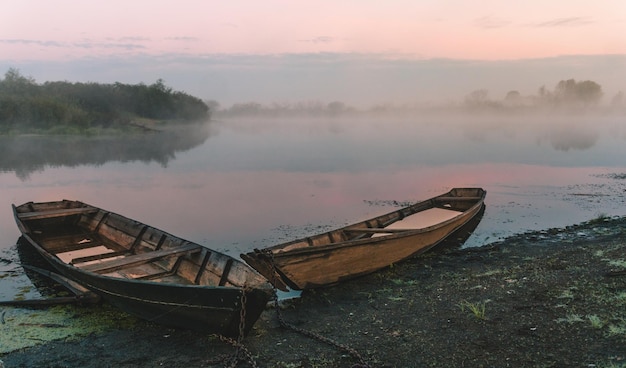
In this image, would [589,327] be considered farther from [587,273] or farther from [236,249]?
[236,249]

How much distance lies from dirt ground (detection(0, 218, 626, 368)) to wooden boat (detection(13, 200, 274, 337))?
45cm

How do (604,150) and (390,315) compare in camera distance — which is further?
(604,150)

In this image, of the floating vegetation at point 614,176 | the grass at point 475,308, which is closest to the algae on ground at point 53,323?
the grass at point 475,308

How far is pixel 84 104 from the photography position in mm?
65062

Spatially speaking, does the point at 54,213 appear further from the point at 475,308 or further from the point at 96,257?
the point at 475,308

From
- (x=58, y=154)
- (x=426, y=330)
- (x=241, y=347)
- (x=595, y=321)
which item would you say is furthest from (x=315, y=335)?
(x=58, y=154)

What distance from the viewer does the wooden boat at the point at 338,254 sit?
7.95 m

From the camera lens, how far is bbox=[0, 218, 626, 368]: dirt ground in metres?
6.09

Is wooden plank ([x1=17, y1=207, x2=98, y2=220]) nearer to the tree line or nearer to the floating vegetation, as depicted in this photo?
the floating vegetation

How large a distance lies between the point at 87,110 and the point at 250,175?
46787mm

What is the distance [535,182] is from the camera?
22.7 meters

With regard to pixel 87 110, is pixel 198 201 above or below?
below

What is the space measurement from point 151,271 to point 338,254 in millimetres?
3550

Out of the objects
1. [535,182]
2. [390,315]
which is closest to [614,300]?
[390,315]
